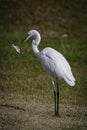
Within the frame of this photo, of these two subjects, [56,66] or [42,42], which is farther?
[42,42]

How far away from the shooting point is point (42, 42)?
876 inches

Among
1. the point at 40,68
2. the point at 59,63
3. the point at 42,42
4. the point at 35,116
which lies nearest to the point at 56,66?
the point at 59,63

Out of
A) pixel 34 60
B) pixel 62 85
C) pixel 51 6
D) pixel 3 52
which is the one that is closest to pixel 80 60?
pixel 34 60

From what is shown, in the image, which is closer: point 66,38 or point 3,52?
point 3,52

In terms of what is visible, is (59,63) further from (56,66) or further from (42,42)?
(42,42)

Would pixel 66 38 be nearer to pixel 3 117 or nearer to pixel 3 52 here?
pixel 3 52

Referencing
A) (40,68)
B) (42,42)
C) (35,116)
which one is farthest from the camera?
(42,42)

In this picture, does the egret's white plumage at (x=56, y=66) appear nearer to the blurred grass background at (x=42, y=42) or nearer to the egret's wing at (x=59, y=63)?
the egret's wing at (x=59, y=63)

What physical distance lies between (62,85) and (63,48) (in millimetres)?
6077

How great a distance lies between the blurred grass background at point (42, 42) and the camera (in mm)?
14296

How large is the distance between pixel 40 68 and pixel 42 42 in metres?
4.85

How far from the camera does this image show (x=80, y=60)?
748 inches

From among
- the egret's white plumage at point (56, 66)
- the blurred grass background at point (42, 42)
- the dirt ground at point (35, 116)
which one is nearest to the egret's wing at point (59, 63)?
the egret's white plumage at point (56, 66)

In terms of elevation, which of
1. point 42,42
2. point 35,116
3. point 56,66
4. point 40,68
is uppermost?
point 42,42
